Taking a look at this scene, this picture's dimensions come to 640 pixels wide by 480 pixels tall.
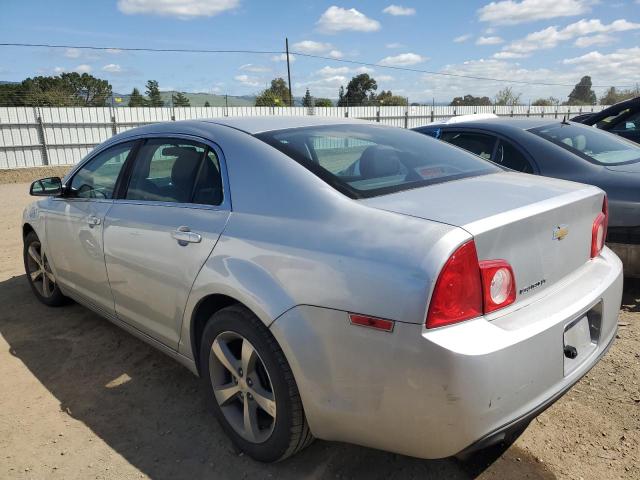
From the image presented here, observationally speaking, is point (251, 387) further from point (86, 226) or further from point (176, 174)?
point (86, 226)

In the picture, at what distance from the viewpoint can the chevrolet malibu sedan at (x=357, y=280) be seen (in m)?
1.69

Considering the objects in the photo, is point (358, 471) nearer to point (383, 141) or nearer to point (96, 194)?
point (383, 141)

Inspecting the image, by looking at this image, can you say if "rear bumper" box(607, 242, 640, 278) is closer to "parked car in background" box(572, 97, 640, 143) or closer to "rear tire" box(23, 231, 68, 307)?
"parked car in background" box(572, 97, 640, 143)

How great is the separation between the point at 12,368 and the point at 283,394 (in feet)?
7.76

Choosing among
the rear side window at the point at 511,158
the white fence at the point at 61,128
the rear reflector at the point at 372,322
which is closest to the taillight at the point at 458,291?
the rear reflector at the point at 372,322

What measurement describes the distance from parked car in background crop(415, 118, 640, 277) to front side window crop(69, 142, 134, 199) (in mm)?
3041

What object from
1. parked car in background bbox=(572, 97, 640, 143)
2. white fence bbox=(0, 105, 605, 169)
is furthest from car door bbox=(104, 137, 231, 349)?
white fence bbox=(0, 105, 605, 169)

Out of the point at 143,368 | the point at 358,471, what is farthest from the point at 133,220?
the point at 358,471

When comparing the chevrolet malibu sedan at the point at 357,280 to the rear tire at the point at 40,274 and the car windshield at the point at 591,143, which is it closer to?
the rear tire at the point at 40,274

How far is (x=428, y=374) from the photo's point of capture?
1.65m

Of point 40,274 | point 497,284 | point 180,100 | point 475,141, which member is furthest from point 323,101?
point 497,284

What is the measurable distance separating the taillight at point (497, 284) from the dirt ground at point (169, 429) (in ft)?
3.06

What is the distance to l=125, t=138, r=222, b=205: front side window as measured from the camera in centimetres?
256

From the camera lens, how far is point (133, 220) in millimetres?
2891
